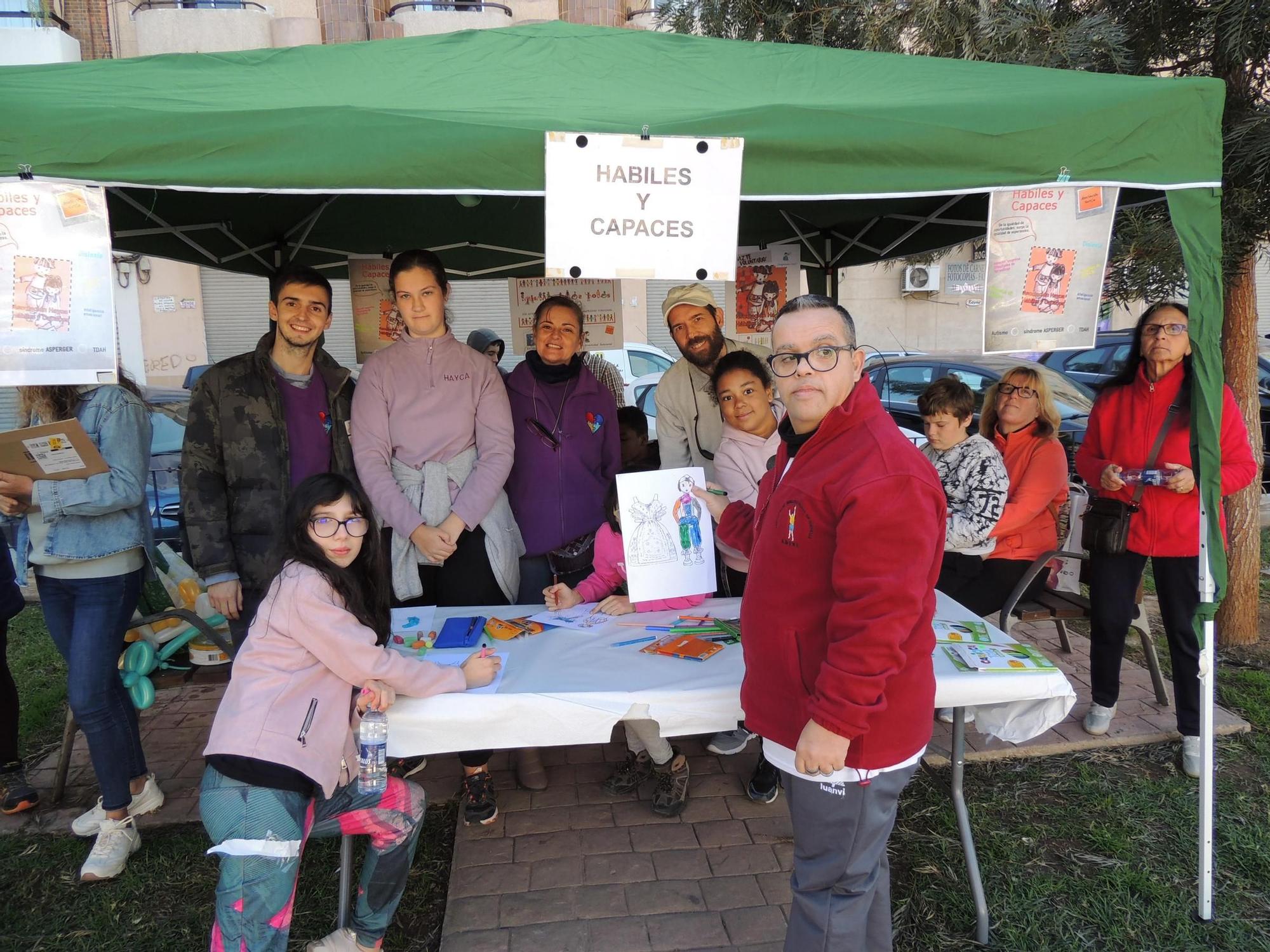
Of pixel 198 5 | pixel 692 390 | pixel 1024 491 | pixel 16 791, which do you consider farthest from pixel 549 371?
pixel 198 5

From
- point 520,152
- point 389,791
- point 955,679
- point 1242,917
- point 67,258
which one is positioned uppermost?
point 520,152

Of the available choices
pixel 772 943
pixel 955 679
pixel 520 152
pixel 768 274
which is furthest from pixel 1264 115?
pixel 772 943

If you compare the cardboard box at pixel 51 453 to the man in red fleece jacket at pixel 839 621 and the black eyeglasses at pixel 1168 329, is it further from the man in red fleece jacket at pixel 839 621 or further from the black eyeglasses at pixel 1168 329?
the black eyeglasses at pixel 1168 329

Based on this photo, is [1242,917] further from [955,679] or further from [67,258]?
[67,258]

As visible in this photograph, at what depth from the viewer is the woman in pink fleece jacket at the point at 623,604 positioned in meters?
2.98

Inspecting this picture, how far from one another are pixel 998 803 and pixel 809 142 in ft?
8.60

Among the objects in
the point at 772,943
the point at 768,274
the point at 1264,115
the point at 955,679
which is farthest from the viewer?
the point at 768,274

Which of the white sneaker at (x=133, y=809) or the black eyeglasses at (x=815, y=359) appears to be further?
the white sneaker at (x=133, y=809)

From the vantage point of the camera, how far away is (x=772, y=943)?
2480 mm

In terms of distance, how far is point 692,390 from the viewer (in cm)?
366

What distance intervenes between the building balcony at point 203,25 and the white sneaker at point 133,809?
1310cm

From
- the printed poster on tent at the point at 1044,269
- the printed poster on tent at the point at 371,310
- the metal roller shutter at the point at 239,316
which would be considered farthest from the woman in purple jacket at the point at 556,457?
the metal roller shutter at the point at 239,316

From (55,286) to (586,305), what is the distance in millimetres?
3122

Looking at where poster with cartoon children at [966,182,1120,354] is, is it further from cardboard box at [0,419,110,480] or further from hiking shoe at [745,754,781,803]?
cardboard box at [0,419,110,480]
